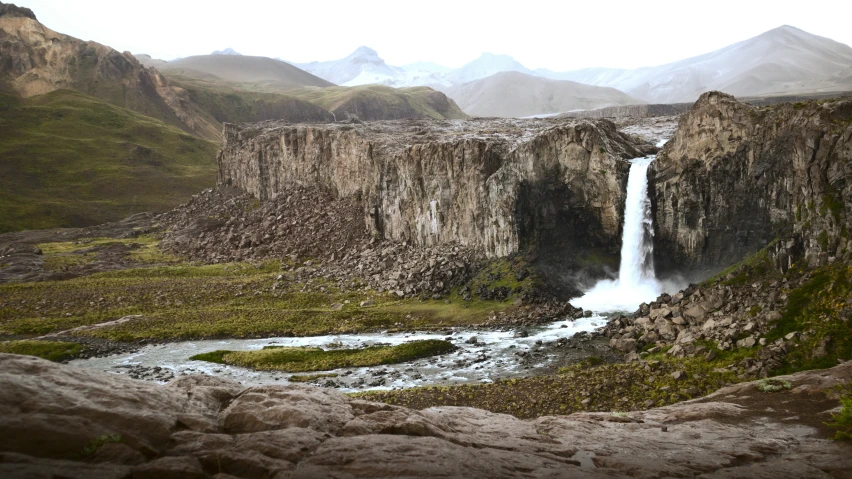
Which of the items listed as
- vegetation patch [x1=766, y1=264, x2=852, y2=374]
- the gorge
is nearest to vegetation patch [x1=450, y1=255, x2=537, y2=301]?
the gorge

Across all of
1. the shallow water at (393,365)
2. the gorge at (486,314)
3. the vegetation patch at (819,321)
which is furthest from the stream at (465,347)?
the vegetation patch at (819,321)

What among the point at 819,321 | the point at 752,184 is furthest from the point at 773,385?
the point at 752,184

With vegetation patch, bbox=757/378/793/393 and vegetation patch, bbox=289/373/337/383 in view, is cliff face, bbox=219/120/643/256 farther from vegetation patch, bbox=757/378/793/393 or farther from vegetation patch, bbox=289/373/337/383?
vegetation patch, bbox=757/378/793/393

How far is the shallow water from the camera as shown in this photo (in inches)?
1518

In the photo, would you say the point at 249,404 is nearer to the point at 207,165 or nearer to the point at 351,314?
the point at 351,314

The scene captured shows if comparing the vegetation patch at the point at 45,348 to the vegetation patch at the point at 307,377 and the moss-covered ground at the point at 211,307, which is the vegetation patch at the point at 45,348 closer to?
the moss-covered ground at the point at 211,307

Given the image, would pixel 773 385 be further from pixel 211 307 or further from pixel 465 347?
pixel 211 307

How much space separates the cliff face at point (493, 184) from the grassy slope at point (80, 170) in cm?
8840

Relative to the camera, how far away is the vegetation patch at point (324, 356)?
43.3 metres

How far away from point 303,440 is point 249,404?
2382mm

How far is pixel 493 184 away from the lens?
66.6 metres

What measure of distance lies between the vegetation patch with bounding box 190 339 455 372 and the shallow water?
2.93 ft

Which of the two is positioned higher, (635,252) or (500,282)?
(635,252)

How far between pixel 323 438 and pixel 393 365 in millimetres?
30360
